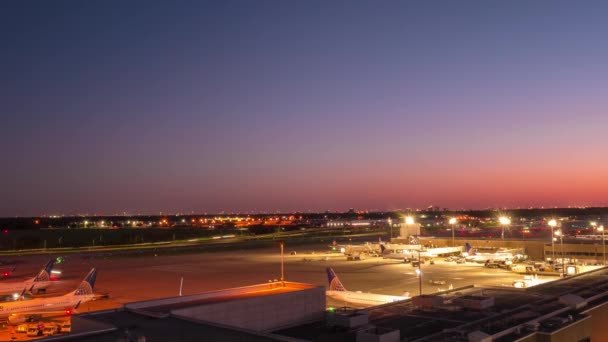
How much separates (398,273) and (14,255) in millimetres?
79637

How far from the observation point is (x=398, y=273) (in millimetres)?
73688

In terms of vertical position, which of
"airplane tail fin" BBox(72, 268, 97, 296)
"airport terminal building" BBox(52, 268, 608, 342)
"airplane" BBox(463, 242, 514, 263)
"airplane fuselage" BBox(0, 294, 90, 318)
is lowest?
"airplane fuselage" BBox(0, 294, 90, 318)

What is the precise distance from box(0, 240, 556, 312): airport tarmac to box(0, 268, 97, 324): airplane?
4.16 feet

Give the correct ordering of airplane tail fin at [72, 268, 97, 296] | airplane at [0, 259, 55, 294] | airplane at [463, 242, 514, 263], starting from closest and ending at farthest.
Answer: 1. airplane tail fin at [72, 268, 97, 296]
2. airplane at [0, 259, 55, 294]
3. airplane at [463, 242, 514, 263]

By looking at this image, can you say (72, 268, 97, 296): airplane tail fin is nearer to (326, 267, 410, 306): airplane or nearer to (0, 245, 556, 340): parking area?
(0, 245, 556, 340): parking area

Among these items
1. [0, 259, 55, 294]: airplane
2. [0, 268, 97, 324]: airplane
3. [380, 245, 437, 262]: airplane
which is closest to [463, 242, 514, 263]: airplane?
[380, 245, 437, 262]: airplane

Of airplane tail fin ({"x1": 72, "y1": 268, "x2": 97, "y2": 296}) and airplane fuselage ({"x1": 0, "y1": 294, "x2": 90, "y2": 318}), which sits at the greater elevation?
airplane tail fin ({"x1": 72, "y1": 268, "x2": 97, "y2": 296})

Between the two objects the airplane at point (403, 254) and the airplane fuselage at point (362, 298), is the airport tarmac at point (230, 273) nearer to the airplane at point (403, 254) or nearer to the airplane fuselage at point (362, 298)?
the airplane fuselage at point (362, 298)

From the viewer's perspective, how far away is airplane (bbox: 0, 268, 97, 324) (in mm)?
43781

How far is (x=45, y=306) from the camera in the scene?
45500mm

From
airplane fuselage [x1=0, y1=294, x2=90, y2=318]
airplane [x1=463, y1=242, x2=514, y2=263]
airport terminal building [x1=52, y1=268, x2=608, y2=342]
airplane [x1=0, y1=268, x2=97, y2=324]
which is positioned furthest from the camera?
airplane [x1=463, y1=242, x2=514, y2=263]

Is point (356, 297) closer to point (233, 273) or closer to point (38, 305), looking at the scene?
point (38, 305)

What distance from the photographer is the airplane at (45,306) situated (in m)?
43.8

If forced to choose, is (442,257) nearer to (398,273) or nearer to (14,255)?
(398,273)
